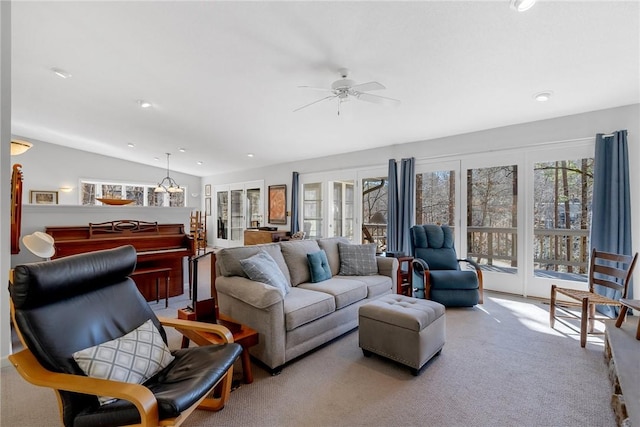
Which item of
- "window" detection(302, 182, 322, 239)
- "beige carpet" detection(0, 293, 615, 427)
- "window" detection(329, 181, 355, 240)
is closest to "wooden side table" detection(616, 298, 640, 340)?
"beige carpet" detection(0, 293, 615, 427)

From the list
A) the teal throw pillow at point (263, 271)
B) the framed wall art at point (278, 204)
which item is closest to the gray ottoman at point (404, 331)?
the teal throw pillow at point (263, 271)

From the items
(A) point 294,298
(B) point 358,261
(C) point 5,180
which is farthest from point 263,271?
(C) point 5,180

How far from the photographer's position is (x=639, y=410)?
1513 mm

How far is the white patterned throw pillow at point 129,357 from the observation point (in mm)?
1413

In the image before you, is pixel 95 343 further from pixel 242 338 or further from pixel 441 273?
pixel 441 273

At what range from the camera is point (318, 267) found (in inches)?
127

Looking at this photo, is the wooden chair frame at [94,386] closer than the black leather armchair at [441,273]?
Yes

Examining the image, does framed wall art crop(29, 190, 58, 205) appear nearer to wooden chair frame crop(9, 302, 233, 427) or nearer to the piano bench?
the piano bench

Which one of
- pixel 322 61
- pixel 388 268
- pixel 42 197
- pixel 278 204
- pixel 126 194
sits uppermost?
pixel 322 61

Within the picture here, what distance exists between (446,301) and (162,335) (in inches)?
128

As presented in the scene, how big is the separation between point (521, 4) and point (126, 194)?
9638mm

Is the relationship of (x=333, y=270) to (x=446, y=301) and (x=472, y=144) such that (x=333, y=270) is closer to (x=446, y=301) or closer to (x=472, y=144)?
(x=446, y=301)

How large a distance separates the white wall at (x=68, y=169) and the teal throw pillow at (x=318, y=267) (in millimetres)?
7166

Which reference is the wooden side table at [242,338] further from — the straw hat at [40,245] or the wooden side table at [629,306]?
the wooden side table at [629,306]
